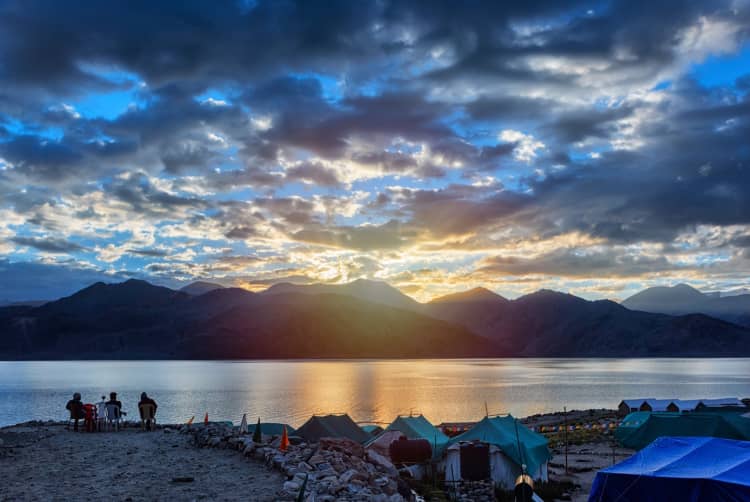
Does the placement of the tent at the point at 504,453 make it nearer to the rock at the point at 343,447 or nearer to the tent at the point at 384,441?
the tent at the point at 384,441

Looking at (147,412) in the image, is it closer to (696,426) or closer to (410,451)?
(410,451)

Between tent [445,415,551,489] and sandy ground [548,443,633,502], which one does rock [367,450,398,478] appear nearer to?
tent [445,415,551,489]

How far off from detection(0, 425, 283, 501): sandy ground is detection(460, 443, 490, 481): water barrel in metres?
11.3

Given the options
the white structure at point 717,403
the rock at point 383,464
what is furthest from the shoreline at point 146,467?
the white structure at point 717,403

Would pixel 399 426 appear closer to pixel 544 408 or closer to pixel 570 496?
pixel 570 496

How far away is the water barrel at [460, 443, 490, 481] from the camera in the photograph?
28484 millimetres

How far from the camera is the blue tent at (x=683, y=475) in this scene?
13.9 meters

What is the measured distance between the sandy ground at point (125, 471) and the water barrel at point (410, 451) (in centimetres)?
887

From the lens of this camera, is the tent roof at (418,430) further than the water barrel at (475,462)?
Yes

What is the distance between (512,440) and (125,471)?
1758 cm

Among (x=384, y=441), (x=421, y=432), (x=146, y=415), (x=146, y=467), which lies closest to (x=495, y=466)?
(x=421, y=432)

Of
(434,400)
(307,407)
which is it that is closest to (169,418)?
(307,407)

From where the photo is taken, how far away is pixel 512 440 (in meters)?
29.3

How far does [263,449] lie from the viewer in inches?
837
